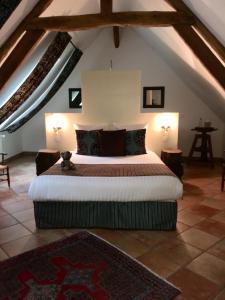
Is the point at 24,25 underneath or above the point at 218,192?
above

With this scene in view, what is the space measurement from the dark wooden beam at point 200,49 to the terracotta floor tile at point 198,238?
1897 mm

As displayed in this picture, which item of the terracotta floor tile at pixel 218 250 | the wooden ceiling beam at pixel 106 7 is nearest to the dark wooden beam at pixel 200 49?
the wooden ceiling beam at pixel 106 7

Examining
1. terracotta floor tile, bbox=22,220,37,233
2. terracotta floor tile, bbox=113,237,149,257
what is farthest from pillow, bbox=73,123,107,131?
terracotta floor tile, bbox=113,237,149,257

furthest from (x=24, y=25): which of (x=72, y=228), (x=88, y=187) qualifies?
(x=72, y=228)

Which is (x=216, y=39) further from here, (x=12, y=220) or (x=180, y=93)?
(x=12, y=220)

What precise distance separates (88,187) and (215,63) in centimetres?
216

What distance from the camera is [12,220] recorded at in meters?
3.19

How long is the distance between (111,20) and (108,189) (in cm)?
222

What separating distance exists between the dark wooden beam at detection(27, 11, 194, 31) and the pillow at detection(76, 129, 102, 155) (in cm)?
164

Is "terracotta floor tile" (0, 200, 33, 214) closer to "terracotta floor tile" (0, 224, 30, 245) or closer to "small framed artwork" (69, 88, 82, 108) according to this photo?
"terracotta floor tile" (0, 224, 30, 245)

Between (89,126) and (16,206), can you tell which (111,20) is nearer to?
(89,126)

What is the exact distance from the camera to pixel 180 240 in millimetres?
2707

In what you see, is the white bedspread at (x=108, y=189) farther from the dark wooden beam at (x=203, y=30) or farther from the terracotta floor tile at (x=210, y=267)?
the dark wooden beam at (x=203, y=30)

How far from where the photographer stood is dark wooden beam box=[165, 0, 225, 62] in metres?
2.96
